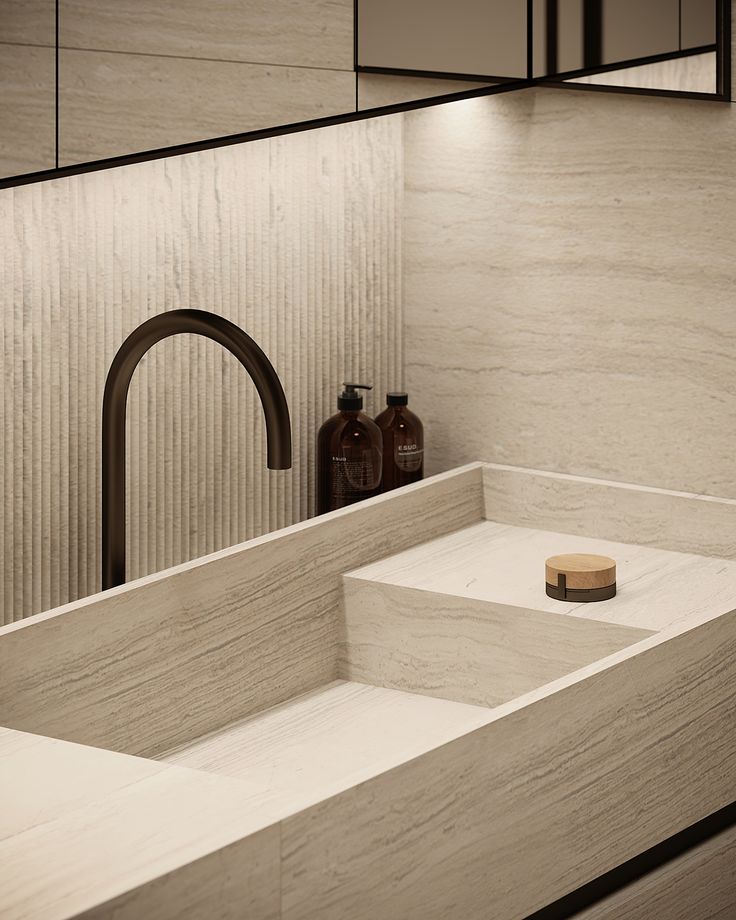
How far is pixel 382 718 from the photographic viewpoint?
1549 mm

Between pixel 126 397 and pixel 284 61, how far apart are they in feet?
1.27

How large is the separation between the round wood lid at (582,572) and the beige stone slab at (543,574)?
0.07 feet

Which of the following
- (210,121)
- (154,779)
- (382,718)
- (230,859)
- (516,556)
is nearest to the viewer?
(230,859)

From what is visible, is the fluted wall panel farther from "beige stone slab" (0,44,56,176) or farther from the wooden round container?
the wooden round container

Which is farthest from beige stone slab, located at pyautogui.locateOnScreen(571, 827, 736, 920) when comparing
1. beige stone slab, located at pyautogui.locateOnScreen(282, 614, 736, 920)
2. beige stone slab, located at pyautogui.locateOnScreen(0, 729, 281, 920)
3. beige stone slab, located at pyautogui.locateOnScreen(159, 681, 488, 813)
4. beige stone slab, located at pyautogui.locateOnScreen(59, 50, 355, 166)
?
beige stone slab, located at pyautogui.locateOnScreen(59, 50, 355, 166)

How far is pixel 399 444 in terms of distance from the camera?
1.87 metres

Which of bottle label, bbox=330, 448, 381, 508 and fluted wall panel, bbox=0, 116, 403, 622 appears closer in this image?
fluted wall panel, bbox=0, 116, 403, 622

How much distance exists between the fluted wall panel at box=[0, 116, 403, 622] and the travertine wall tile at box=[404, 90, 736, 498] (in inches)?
2.7

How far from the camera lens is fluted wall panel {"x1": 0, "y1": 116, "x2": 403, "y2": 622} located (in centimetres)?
152

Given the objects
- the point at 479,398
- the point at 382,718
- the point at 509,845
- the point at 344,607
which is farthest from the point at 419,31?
the point at 509,845

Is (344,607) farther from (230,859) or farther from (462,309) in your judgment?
(230,859)

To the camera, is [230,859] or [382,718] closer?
[230,859]

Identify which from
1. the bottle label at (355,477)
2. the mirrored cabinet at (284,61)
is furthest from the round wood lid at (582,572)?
the mirrored cabinet at (284,61)

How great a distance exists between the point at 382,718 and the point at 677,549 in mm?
482
